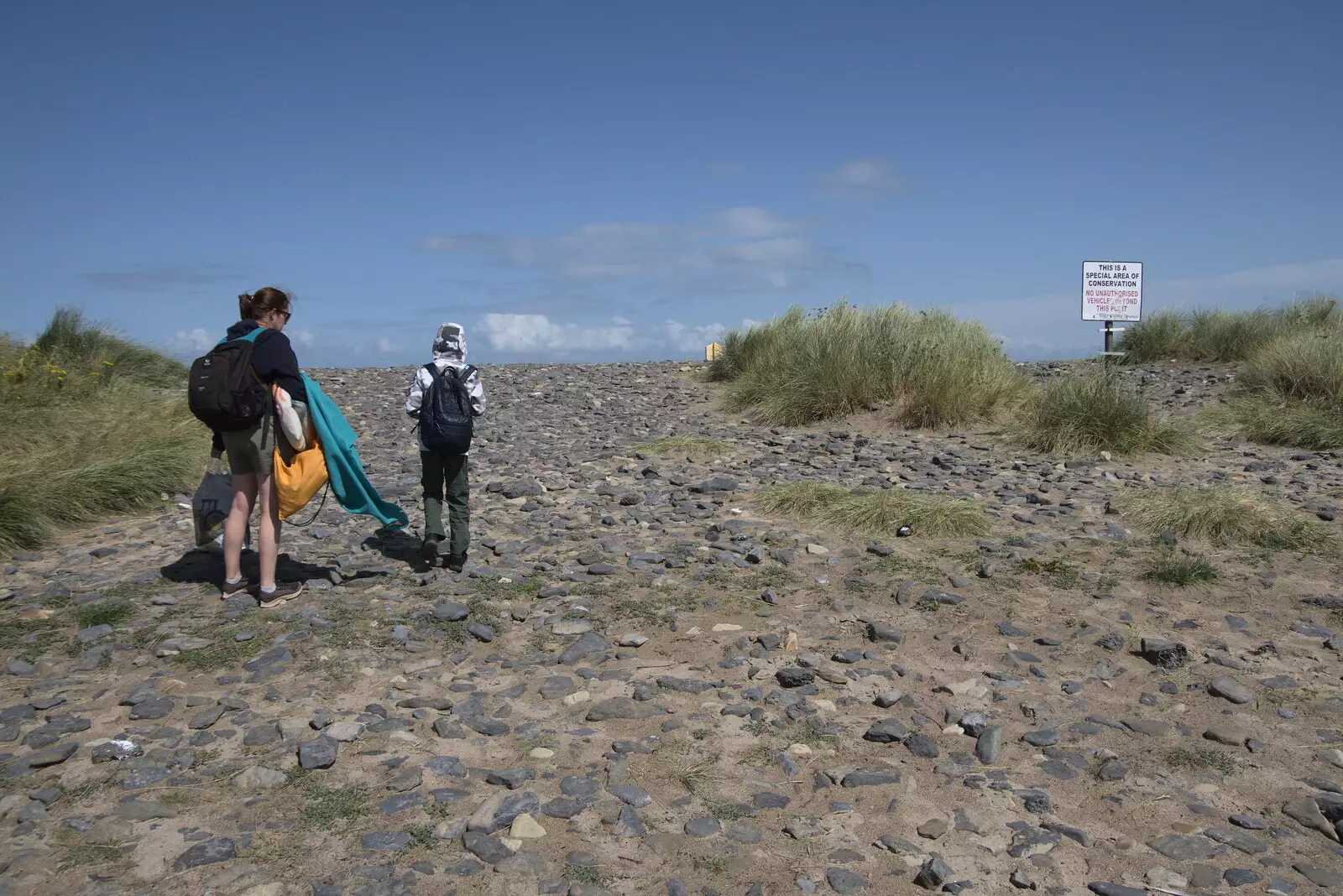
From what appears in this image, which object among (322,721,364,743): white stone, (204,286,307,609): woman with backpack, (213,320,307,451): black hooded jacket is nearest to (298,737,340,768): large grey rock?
(322,721,364,743): white stone

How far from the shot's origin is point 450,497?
6.24 m

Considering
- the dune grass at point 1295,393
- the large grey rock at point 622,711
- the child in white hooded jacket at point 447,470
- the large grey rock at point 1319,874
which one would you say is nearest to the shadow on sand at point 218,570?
the child in white hooded jacket at point 447,470

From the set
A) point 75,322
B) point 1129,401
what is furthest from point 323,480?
point 75,322

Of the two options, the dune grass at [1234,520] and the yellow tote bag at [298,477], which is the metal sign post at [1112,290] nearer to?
the dune grass at [1234,520]

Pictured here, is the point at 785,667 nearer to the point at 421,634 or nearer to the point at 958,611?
the point at 958,611

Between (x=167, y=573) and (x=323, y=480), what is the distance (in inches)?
55.7

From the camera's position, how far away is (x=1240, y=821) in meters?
3.33

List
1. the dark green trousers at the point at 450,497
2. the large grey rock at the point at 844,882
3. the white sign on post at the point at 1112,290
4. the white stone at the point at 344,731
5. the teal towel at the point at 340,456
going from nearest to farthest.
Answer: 1. the large grey rock at the point at 844,882
2. the white stone at the point at 344,731
3. the teal towel at the point at 340,456
4. the dark green trousers at the point at 450,497
5. the white sign on post at the point at 1112,290

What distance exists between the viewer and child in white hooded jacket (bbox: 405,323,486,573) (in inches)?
241

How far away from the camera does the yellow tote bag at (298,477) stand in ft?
17.9

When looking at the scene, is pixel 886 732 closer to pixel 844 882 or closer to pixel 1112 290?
pixel 844 882

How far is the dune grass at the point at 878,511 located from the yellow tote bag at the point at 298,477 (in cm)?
340

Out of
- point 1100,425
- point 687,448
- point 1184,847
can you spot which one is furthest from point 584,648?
point 1100,425

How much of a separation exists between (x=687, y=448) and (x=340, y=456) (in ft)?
15.9
